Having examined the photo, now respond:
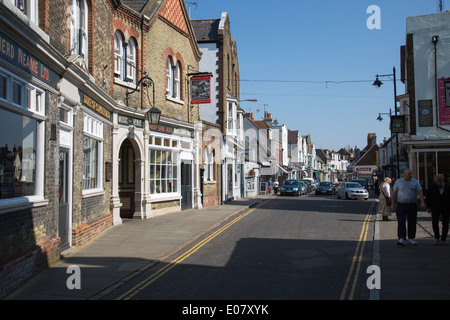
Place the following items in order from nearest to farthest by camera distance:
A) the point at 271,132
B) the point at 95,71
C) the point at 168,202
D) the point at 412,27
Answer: the point at 95,71 → the point at 168,202 → the point at 412,27 → the point at 271,132

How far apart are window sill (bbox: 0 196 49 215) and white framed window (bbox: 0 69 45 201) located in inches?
1.4

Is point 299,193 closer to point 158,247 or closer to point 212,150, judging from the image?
point 212,150

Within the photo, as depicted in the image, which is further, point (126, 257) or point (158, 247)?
point (158, 247)

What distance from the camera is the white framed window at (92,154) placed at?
11.6 metres

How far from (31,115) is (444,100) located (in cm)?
2118

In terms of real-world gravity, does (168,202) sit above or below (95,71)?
below

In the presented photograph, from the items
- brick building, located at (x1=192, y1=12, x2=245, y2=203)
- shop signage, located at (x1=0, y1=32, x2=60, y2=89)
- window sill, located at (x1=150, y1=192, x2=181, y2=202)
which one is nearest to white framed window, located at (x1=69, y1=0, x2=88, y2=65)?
shop signage, located at (x1=0, y1=32, x2=60, y2=89)

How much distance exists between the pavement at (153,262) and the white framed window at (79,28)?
495 centimetres

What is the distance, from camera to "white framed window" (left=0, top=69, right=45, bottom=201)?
266 inches

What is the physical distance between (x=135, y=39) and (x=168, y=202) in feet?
22.7

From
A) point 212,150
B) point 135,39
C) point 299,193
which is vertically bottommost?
point 299,193

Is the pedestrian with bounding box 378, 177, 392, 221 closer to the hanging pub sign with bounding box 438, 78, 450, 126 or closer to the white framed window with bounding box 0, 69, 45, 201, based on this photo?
the hanging pub sign with bounding box 438, 78, 450, 126
